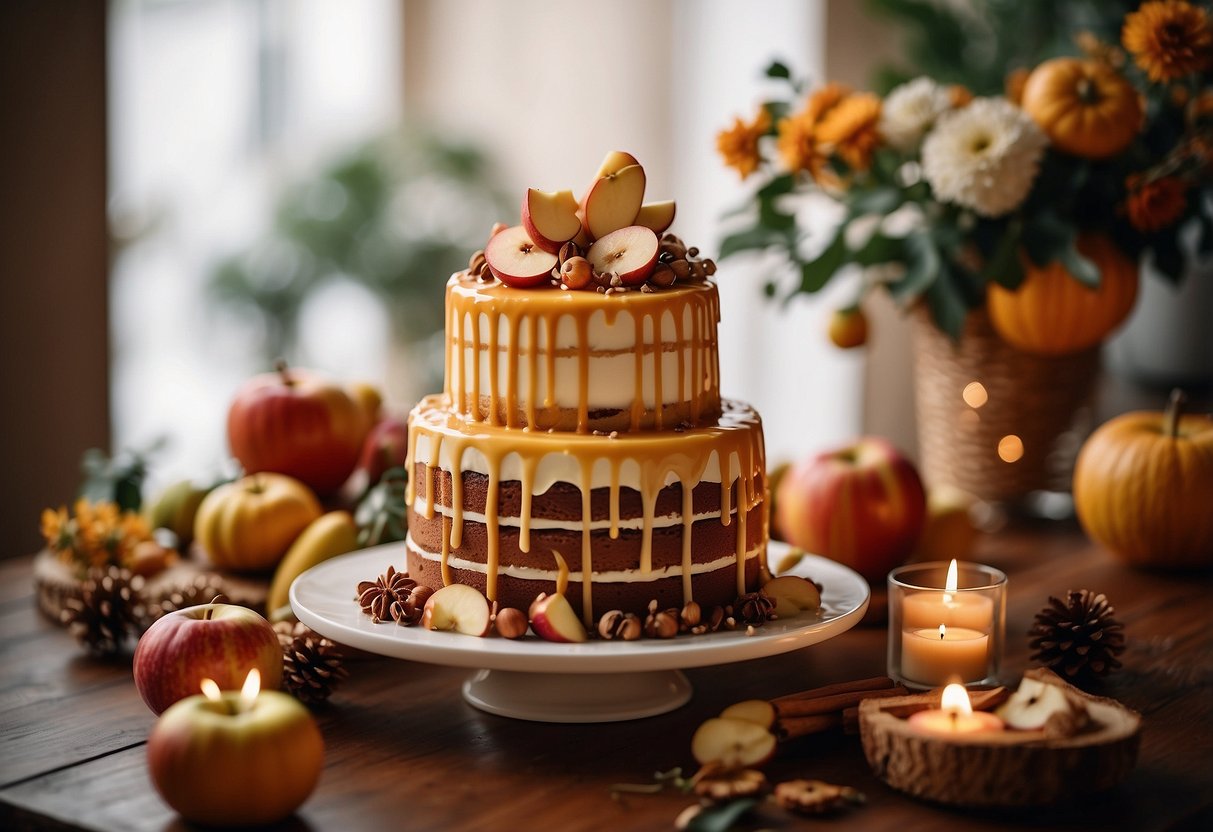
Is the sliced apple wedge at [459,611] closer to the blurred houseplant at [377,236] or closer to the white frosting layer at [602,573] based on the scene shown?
the white frosting layer at [602,573]

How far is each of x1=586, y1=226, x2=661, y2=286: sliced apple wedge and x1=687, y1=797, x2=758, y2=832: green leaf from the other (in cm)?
50

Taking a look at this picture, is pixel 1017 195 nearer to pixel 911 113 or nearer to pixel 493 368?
pixel 911 113

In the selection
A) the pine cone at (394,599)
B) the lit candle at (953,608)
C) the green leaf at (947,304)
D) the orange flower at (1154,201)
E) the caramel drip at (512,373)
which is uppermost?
the orange flower at (1154,201)

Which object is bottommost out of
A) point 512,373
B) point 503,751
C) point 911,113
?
point 503,751

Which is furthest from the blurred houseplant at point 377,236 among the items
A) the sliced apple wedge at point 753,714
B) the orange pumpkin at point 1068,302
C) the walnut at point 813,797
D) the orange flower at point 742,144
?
the walnut at point 813,797

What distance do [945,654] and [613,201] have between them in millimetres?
574

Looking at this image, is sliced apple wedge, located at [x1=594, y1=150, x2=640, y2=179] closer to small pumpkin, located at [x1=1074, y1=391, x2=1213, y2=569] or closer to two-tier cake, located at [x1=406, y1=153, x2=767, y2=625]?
two-tier cake, located at [x1=406, y1=153, x2=767, y2=625]

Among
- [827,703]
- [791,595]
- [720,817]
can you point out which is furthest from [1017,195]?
[720,817]

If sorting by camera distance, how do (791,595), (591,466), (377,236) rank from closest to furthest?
(591,466)
(791,595)
(377,236)

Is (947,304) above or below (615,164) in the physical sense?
below

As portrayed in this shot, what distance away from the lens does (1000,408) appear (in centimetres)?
204

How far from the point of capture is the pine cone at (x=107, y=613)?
1.50 metres

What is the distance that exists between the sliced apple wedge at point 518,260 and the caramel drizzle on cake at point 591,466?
0.49 ft

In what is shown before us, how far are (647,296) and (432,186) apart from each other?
3.42 m
